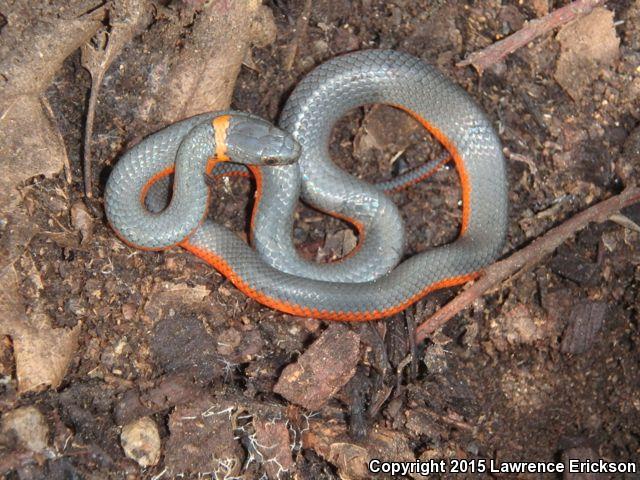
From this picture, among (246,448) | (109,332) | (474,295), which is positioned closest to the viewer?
(246,448)

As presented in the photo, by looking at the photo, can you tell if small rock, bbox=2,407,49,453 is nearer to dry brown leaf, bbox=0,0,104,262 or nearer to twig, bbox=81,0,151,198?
dry brown leaf, bbox=0,0,104,262

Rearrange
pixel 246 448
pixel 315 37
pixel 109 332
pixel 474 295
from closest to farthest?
pixel 246 448
pixel 109 332
pixel 474 295
pixel 315 37

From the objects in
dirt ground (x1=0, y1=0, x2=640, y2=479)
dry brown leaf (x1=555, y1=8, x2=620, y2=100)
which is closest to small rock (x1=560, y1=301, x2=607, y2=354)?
dirt ground (x1=0, y1=0, x2=640, y2=479)

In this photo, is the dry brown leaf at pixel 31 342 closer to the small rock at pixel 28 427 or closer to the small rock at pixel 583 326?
the small rock at pixel 28 427

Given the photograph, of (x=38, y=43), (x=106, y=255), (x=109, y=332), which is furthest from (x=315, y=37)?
(x=109, y=332)

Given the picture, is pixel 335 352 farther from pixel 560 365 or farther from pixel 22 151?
pixel 22 151

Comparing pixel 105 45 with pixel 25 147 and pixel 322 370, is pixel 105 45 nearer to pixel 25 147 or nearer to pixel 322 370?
pixel 25 147

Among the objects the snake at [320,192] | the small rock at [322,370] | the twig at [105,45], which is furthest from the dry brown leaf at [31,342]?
the small rock at [322,370]
